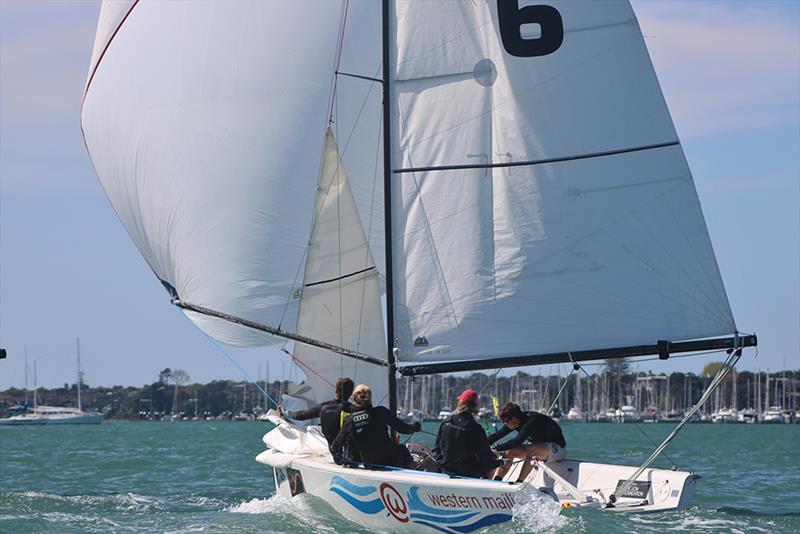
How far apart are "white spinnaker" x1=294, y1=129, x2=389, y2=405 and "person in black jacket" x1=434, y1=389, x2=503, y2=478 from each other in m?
2.66

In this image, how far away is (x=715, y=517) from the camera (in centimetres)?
1370

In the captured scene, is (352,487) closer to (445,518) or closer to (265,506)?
(445,518)

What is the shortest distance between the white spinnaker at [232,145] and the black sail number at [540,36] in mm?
1943

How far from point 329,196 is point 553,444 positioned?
394 centimetres

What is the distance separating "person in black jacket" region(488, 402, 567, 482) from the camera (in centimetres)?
1353

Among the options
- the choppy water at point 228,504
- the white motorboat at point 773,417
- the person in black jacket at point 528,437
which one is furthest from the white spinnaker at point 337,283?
the white motorboat at point 773,417

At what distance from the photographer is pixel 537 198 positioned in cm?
1438

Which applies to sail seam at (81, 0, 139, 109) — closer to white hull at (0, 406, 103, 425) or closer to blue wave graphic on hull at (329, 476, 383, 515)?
blue wave graphic on hull at (329, 476, 383, 515)

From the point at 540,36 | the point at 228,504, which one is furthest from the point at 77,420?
the point at 540,36

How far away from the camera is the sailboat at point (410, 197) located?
46.3 ft

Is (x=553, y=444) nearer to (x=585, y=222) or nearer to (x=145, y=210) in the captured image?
(x=585, y=222)

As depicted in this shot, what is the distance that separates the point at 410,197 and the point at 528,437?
2951 millimetres

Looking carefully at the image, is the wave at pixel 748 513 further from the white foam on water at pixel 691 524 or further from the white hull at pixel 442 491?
the white hull at pixel 442 491

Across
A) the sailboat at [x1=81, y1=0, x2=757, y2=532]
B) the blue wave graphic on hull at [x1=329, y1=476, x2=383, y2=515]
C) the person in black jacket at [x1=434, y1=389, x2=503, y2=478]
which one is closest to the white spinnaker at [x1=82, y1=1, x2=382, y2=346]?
the sailboat at [x1=81, y1=0, x2=757, y2=532]
